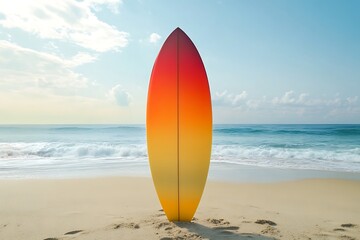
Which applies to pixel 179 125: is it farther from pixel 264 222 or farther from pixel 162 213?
pixel 264 222

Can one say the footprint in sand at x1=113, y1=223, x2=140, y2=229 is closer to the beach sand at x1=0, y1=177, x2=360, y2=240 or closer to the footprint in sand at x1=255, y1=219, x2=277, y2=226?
the beach sand at x1=0, y1=177, x2=360, y2=240

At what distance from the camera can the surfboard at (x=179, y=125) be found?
11.1ft

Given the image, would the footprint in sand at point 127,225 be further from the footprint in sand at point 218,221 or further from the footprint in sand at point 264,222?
the footprint in sand at point 264,222

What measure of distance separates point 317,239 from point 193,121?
5.91ft

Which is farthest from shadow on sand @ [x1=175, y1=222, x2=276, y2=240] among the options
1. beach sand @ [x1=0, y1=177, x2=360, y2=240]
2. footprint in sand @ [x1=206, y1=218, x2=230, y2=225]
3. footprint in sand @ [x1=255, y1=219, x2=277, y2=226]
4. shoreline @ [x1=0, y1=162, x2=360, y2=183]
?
shoreline @ [x1=0, y1=162, x2=360, y2=183]

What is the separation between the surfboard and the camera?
3.37 m

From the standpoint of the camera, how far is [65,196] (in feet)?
16.6

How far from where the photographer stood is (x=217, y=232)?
3.17 m

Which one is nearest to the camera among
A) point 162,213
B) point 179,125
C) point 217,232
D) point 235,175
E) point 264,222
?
point 217,232

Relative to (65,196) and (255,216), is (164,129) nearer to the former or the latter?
(255,216)

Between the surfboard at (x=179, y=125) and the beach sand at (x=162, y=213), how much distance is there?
1.29 feet

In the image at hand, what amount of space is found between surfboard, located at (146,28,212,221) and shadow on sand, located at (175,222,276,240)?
0.16 meters

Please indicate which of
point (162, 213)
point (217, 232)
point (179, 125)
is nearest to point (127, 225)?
point (162, 213)

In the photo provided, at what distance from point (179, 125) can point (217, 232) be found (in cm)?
124
